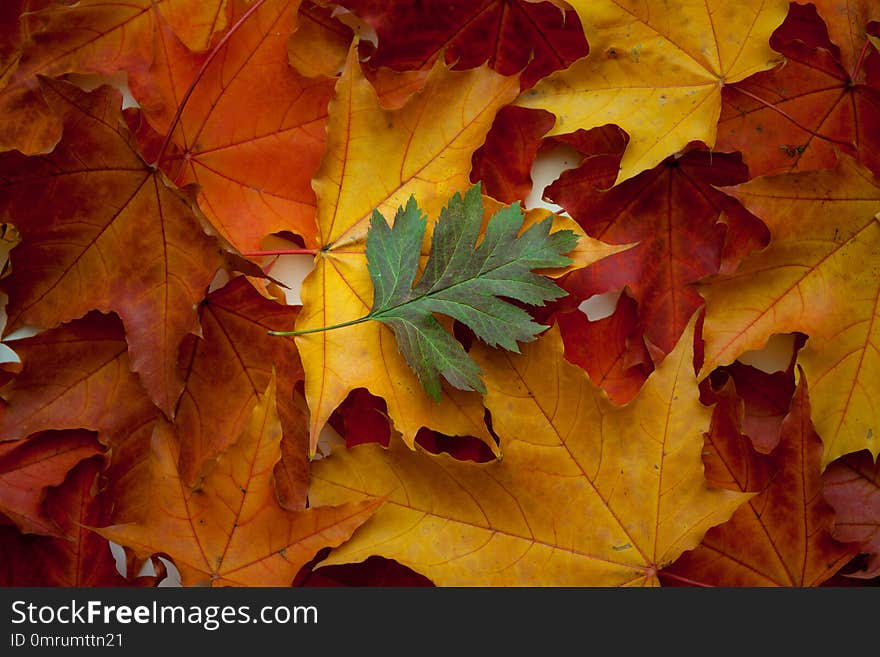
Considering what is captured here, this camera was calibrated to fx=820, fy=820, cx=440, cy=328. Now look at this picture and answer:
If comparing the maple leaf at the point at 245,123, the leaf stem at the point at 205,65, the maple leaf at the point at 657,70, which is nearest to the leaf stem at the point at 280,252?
the maple leaf at the point at 245,123

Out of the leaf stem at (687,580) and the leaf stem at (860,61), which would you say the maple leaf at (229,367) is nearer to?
the leaf stem at (687,580)

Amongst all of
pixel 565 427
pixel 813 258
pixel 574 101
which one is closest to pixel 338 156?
pixel 574 101

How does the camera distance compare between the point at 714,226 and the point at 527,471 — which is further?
the point at 714,226

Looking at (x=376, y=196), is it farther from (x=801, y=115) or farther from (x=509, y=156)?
(x=801, y=115)

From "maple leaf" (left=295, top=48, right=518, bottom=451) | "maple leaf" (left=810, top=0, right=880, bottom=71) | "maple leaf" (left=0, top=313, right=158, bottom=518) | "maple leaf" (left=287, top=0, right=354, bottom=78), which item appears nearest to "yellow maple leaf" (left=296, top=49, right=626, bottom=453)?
"maple leaf" (left=295, top=48, right=518, bottom=451)

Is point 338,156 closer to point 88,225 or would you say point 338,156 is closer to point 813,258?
point 88,225
